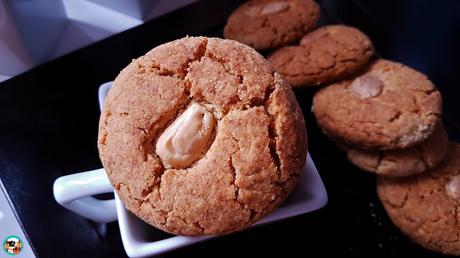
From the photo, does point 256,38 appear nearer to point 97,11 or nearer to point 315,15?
point 315,15

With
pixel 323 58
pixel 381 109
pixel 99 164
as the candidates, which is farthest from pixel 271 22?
pixel 99 164

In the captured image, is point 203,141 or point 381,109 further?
point 381,109

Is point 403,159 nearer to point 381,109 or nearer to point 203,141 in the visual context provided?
point 381,109

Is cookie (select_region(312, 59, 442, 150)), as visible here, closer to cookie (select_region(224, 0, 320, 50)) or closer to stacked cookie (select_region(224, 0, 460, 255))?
stacked cookie (select_region(224, 0, 460, 255))

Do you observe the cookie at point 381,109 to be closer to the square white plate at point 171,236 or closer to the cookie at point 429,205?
the cookie at point 429,205

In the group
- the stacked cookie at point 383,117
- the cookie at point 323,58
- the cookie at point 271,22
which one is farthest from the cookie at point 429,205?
the cookie at point 271,22
